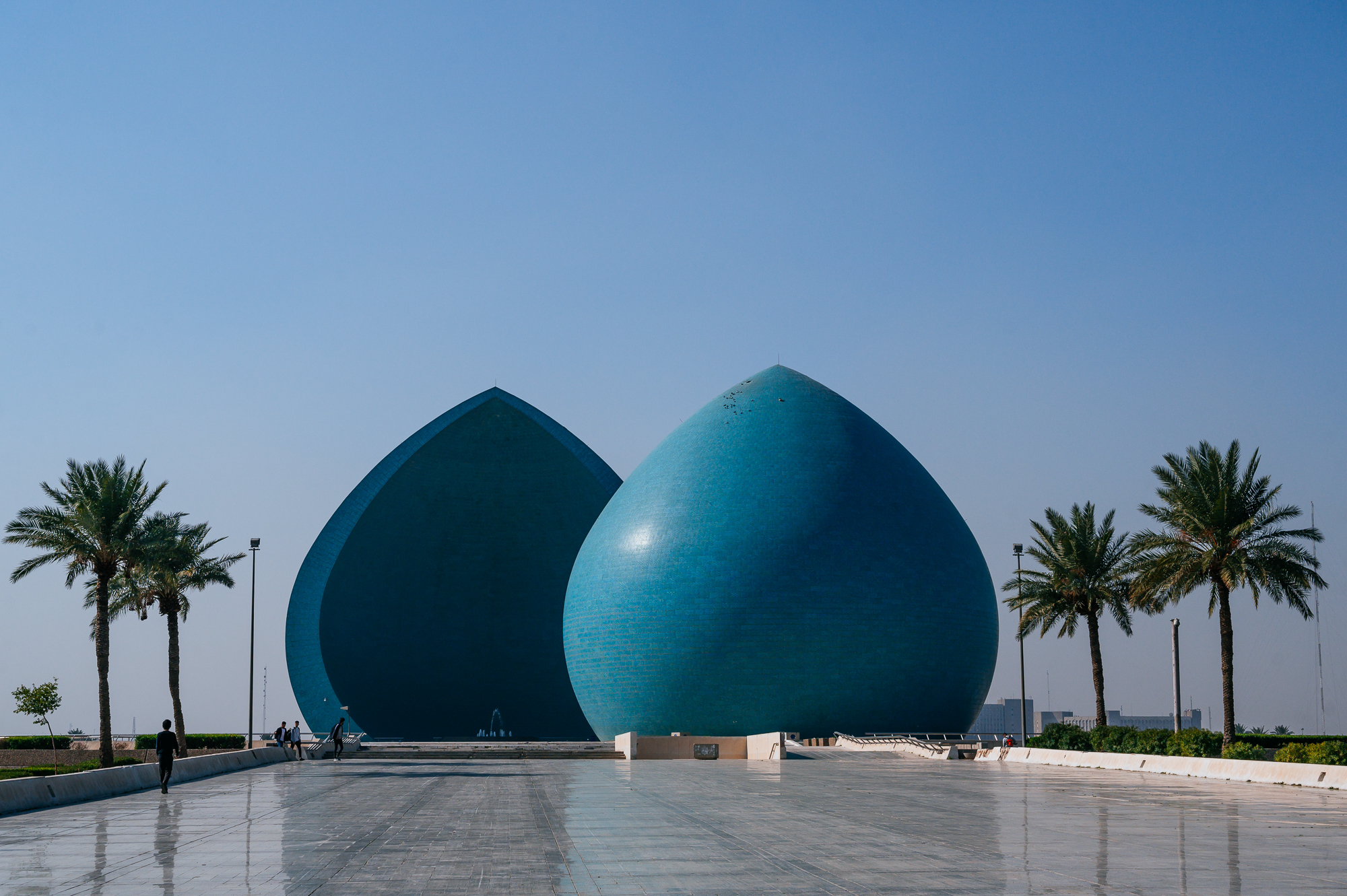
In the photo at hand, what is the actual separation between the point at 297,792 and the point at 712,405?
99.0ft

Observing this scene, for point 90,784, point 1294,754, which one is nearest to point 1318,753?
point 1294,754

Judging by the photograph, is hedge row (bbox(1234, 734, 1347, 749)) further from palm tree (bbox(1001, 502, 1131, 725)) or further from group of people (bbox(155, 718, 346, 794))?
group of people (bbox(155, 718, 346, 794))

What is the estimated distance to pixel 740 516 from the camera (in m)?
43.7

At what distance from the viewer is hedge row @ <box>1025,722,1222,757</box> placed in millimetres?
30141

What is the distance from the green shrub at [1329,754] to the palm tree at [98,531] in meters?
30.2

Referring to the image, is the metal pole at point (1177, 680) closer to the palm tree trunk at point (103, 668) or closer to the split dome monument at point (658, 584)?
the split dome monument at point (658, 584)

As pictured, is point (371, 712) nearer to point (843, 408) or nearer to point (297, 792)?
point (843, 408)

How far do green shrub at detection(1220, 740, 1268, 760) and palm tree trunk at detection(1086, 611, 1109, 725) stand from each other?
13919mm

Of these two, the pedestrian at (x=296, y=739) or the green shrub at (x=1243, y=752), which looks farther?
the pedestrian at (x=296, y=739)

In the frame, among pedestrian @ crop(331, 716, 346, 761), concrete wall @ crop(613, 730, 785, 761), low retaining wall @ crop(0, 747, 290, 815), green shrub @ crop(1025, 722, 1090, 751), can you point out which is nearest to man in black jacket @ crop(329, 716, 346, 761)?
pedestrian @ crop(331, 716, 346, 761)

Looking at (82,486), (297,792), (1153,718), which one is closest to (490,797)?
(297,792)

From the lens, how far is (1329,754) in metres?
23.3

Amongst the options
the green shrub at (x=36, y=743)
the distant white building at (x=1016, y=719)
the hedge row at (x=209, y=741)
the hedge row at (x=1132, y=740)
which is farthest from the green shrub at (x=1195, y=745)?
A: the distant white building at (x=1016, y=719)

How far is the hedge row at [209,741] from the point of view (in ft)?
159
